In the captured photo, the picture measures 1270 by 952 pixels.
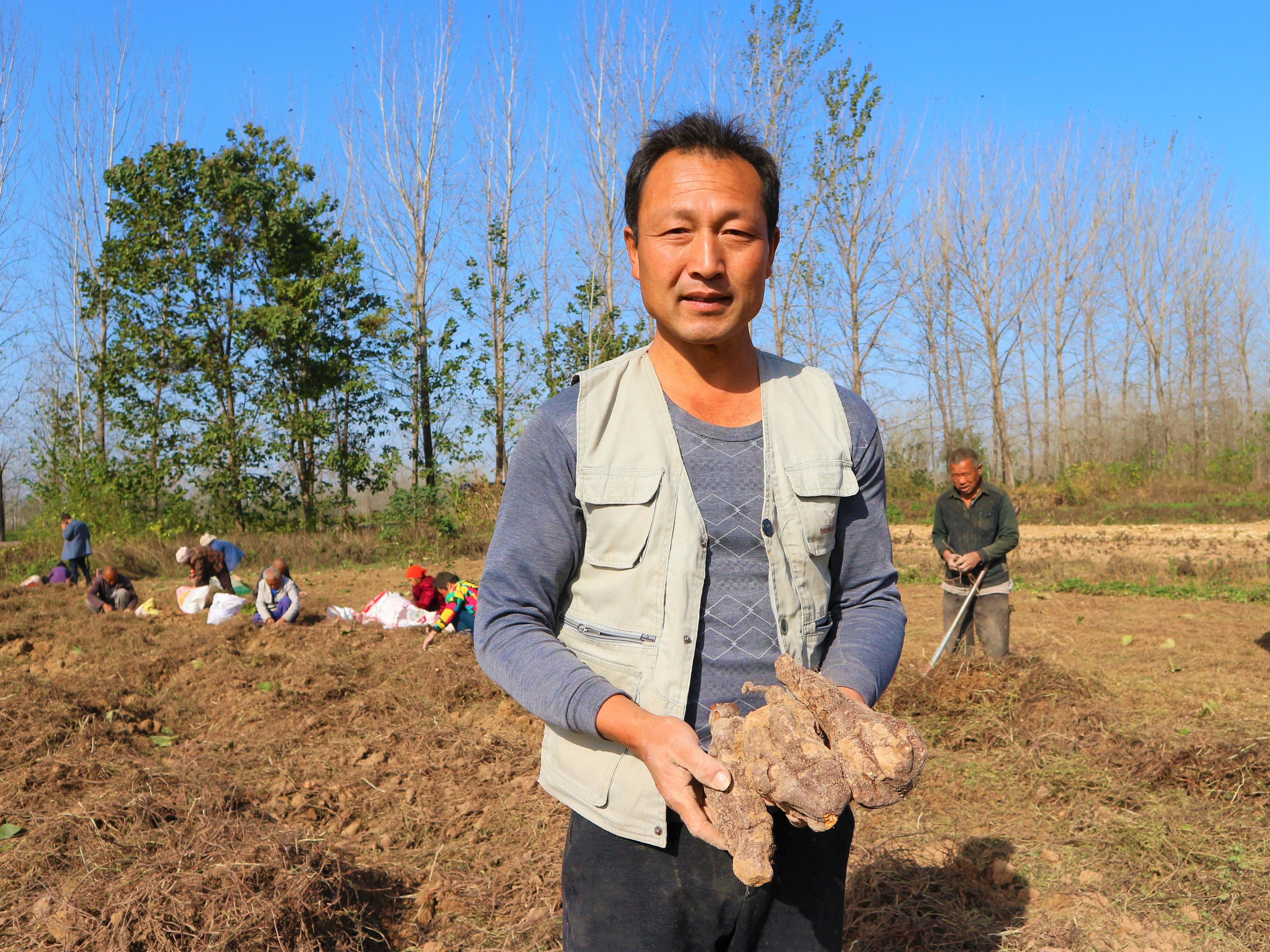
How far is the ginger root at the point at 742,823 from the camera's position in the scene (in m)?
1.29

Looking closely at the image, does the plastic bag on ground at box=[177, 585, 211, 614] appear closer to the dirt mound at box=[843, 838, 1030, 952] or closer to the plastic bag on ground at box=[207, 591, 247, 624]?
the plastic bag on ground at box=[207, 591, 247, 624]

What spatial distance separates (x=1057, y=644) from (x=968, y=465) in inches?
115

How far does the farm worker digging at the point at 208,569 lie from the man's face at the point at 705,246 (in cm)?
1150

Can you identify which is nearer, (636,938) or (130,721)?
(636,938)

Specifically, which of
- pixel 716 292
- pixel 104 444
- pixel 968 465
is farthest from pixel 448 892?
pixel 104 444

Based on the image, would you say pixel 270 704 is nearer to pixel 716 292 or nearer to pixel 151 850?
pixel 151 850

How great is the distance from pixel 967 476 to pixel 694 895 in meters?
6.13

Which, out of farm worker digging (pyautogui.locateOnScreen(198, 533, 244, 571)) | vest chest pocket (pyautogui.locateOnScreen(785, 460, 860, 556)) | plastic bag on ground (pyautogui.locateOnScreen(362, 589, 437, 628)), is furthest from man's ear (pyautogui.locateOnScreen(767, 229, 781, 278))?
farm worker digging (pyautogui.locateOnScreen(198, 533, 244, 571))

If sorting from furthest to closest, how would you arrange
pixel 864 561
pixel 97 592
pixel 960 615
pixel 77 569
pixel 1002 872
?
pixel 77 569 → pixel 97 592 → pixel 960 615 → pixel 1002 872 → pixel 864 561

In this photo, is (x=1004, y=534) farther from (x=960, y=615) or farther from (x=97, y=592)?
(x=97, y=592)

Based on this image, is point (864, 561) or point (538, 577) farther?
point (864, 561)

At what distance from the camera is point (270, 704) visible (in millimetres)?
6641

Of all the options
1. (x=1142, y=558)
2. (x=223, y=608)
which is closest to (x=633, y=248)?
(x=223, y=608)

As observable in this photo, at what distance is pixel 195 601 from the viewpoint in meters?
11.2
